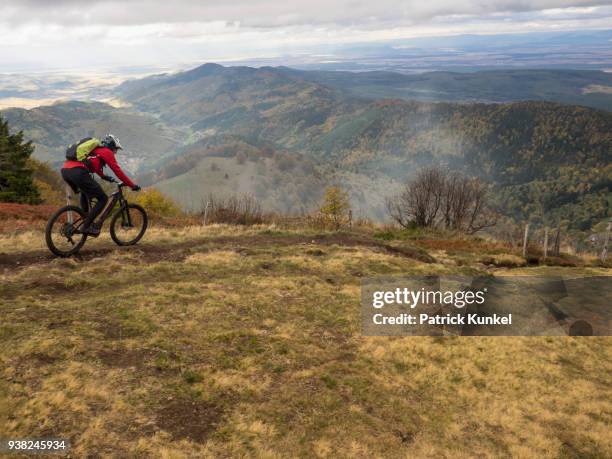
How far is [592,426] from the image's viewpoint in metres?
8.33

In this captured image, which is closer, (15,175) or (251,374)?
(251,374)

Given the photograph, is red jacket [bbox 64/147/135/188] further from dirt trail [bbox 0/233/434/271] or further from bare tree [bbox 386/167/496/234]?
bare tree [bbox 386/167/496/234]


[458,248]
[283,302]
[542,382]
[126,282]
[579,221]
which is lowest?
[579,221]

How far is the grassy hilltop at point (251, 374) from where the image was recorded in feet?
22.3

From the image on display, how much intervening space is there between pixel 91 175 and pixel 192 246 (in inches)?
243

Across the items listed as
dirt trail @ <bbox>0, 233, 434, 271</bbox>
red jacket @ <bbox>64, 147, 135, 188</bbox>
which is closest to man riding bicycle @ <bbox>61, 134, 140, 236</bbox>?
red jacket @ <bbox>64, 147, 135, 188</bbox>

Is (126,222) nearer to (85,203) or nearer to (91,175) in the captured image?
(85,203)

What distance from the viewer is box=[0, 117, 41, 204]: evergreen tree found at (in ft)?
143

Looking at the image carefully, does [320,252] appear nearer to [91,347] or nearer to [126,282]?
[126,282]

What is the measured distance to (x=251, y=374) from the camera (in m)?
8.56

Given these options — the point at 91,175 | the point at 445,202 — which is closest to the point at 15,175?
the point at 91,175

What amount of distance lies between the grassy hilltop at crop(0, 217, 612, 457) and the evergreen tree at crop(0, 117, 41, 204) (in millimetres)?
35005

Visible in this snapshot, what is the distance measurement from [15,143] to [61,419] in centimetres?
5955

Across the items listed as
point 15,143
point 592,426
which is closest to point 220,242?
point 592,426
